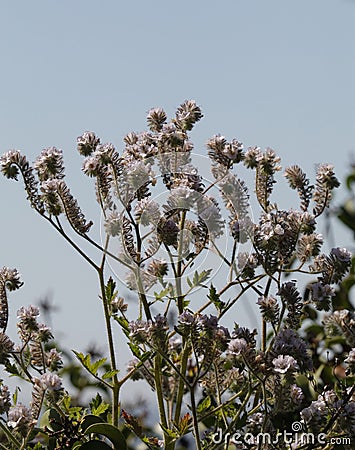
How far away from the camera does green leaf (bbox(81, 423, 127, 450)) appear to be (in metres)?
1.41

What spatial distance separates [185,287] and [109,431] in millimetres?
286

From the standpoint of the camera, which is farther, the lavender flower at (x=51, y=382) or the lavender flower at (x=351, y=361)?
the lavender flower at (x=351, y=361)

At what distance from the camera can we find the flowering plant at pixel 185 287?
4.83 ft

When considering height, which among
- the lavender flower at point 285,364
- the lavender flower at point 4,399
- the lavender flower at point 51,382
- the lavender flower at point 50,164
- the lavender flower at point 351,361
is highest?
the lavender flower at point 50,164

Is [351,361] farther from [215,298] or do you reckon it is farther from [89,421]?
[89,421]

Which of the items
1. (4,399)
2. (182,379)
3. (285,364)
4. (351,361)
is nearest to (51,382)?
(4,399)

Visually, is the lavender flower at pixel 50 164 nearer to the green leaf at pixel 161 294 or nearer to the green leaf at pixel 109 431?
the green leaf at pixel 161 294

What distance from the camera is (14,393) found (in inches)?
60.2

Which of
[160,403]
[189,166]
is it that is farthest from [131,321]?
[189,166]

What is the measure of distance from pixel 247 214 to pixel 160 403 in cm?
38

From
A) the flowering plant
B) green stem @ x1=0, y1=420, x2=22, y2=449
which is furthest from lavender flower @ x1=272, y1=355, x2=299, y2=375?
green stem @ x1=0, y1=420, x2=22, y2=449

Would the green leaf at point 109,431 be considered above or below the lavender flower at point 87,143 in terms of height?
below

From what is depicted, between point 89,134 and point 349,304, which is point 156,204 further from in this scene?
point 349,304

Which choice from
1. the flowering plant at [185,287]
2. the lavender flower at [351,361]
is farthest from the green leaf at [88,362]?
the lavender flower at [351,361]
